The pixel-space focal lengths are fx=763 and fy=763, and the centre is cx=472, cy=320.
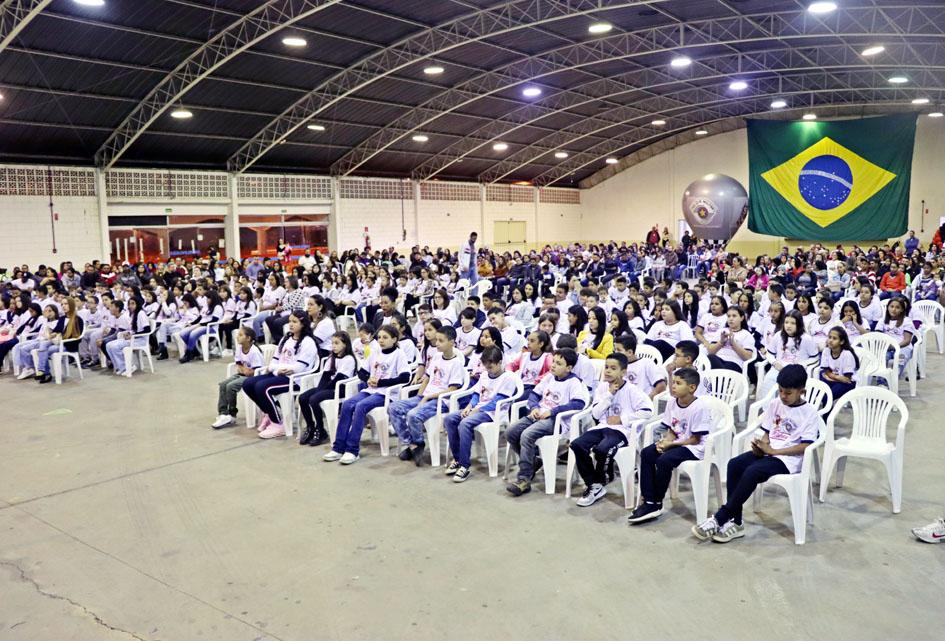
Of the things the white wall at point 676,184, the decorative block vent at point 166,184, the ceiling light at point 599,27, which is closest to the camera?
the ceiling light at point 599,27

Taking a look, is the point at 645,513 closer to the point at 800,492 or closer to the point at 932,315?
the point at 800,492

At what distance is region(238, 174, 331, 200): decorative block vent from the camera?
75.0ft

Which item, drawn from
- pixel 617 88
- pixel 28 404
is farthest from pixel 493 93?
pixel 28 404

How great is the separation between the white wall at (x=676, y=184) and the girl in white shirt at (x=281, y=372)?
2672 cm

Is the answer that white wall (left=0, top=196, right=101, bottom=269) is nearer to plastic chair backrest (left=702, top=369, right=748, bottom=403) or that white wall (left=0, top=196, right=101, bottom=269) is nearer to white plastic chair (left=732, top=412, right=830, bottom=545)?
plastic chair backrest (left=702, top=369, right=748, bottom=403)

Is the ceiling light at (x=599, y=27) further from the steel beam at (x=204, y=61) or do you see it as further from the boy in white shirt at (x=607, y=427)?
the boy in white shirt at (x=607, y=427)

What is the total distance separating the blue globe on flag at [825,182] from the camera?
83.8 feet

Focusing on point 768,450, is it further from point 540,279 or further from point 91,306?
point 540,279

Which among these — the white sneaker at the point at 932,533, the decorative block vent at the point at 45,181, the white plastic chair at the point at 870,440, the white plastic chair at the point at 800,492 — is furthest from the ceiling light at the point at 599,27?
the white sneaker at the point at 932,533

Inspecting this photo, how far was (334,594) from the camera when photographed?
3.91 metres

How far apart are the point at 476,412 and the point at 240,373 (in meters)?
2.81

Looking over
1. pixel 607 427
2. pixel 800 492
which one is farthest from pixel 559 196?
pixel 800 492

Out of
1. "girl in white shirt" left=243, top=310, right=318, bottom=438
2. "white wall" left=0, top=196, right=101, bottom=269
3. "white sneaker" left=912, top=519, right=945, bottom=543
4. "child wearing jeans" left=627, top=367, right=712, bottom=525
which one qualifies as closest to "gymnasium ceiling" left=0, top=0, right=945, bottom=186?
"white wall" left=0, top=196, right=101, bottom=269

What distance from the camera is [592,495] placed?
5117 mm
